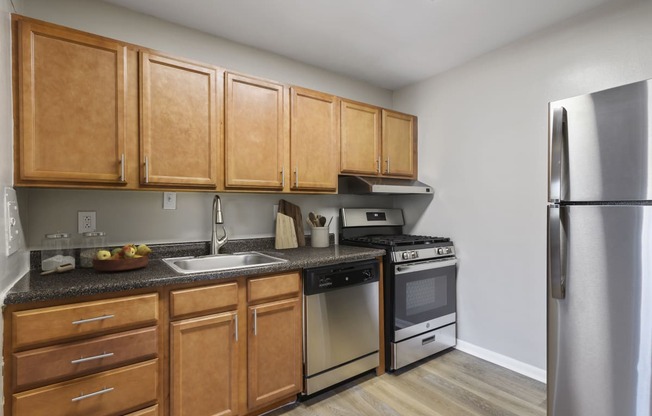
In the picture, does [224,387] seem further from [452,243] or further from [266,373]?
[452,243]

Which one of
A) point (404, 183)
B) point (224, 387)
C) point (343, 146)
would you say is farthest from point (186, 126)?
point (404, 183)

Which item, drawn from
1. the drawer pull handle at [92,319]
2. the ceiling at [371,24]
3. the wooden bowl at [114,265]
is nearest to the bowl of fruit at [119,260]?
the wooden bowl at [114,265]

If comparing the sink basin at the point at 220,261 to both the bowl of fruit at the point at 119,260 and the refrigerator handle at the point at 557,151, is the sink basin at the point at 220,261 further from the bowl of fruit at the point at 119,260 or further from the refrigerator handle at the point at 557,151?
the refrigerator handle at the point at 557,151

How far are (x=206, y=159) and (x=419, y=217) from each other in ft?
6.96

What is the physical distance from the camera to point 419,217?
3.29m

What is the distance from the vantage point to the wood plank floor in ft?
6.60

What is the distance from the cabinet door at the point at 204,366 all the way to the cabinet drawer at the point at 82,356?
137 millimetres

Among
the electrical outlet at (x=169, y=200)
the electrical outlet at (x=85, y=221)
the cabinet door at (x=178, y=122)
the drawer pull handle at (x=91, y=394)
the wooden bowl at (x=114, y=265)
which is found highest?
the cabinet door at (x=178, y=122)

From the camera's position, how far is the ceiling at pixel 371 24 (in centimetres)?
203

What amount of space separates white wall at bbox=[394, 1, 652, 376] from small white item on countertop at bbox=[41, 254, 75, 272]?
277 cm

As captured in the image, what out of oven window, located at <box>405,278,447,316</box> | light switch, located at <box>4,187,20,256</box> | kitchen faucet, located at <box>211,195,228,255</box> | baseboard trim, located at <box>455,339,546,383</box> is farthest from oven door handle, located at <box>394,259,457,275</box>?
Answer: light switch, located at <box>4,187,20,256</box>

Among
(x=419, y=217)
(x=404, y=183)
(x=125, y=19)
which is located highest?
(x=125, y=19)

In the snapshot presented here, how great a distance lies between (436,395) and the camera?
2.18 metres

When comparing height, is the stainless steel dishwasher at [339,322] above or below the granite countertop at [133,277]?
below
